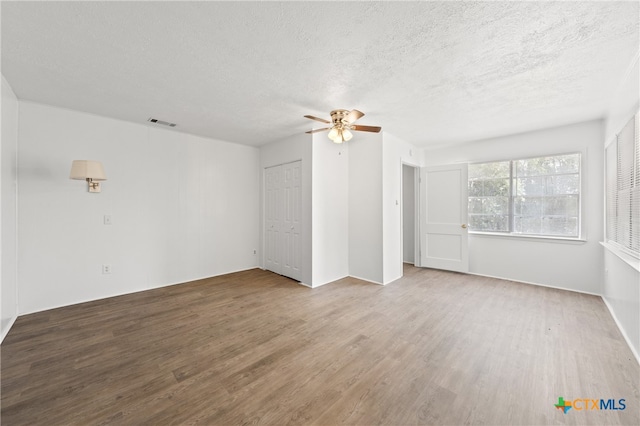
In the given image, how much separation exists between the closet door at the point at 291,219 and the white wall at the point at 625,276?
3818mm

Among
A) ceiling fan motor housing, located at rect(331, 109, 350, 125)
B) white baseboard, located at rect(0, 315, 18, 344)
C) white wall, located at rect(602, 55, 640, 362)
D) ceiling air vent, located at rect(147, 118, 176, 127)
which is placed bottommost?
white baseboard, located at rect(0, 315, 18, 344)

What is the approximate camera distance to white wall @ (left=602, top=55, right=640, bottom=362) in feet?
7.32

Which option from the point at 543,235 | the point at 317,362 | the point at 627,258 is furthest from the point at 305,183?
the point at 543,235

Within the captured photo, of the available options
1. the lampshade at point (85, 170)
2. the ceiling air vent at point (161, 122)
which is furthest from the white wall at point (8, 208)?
the ceiling air vent at point (161, 122)

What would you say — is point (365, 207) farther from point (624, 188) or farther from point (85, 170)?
point (85, 170)

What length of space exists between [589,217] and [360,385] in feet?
14.3

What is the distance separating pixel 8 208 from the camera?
8.75 ft

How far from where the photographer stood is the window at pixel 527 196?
3.98 metres

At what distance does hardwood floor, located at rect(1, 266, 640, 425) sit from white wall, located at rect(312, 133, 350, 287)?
895 millimetres

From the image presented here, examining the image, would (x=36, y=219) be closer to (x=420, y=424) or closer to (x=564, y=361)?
(x=420, y=424)

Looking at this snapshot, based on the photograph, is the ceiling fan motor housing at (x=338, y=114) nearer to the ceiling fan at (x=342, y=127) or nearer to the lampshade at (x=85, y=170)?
the ceiling fan at (x=342, y=127)

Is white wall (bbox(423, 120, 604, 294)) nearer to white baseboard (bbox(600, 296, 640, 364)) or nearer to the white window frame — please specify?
the white window frame

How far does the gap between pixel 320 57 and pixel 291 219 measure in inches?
114

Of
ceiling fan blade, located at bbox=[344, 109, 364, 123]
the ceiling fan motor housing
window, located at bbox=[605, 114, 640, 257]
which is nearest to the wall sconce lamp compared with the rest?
the ceiling fan motor housing
